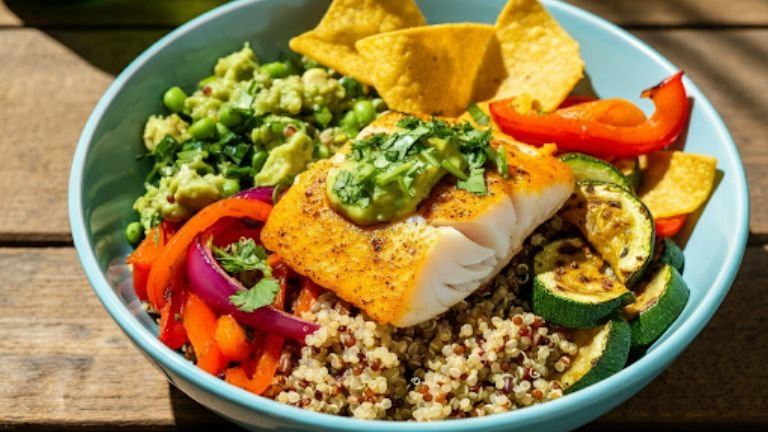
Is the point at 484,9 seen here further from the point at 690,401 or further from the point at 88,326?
the point at 88,326

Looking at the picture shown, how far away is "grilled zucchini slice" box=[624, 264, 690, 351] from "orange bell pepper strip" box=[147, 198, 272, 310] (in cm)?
114

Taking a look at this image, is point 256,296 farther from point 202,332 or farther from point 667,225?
point 667,225

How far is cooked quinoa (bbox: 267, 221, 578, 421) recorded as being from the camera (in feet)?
7.43

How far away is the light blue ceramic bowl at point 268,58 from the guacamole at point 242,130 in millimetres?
95

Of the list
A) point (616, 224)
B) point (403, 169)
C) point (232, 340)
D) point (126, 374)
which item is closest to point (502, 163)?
point (403, 169)

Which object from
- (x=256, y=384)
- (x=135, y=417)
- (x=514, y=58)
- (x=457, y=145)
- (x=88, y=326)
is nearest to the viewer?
(x=256, y=384)

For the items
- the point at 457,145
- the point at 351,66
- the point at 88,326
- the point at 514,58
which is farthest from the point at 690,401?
the point at 88,326

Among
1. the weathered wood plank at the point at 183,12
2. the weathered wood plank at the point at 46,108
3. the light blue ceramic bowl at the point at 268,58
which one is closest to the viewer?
the light blue ceramic bowl at the point at 268,58

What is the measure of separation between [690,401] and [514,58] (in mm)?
1343

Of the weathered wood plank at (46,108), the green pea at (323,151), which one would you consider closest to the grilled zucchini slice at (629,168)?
the green pea at (323,151)

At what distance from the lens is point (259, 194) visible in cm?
270

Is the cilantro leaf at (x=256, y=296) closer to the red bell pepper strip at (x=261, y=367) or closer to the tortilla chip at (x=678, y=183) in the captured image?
the red bell pepper strip at (x=261, y=367)

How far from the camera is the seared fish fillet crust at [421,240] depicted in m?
2.30

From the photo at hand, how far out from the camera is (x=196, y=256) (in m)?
2.53
